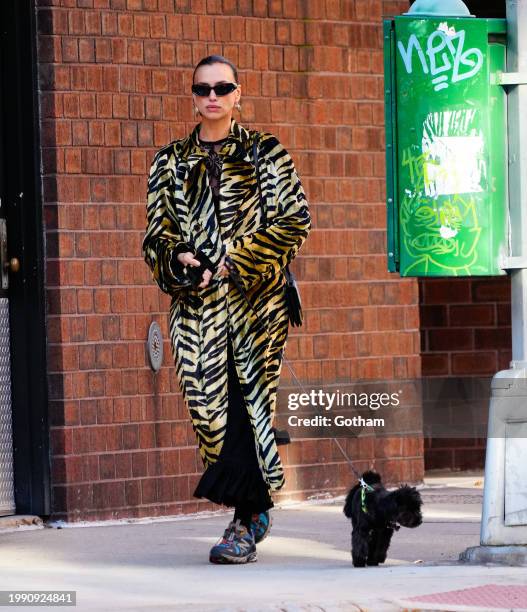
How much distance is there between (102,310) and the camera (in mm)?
9039

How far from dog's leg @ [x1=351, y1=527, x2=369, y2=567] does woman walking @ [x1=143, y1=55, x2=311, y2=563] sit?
40 centimetres

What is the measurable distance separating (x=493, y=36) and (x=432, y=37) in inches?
12.0

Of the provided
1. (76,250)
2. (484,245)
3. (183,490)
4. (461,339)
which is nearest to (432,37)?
(484,245)

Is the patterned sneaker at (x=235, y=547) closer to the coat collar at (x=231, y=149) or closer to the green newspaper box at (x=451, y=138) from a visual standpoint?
the green newspaper box at (x=451, y=138)

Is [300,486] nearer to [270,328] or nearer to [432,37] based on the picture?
[270,328]

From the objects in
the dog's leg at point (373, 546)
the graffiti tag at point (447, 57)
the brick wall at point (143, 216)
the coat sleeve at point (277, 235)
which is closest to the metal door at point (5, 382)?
the brick wall at point (143, 216)

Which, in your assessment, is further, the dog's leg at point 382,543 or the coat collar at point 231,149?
the coat collar at point 231,149

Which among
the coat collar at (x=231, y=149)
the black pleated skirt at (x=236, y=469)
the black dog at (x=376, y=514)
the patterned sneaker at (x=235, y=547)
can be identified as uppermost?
the coat collar at (x=231, y=149)

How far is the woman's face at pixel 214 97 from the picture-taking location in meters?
7.45

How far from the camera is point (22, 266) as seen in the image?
29.5ft

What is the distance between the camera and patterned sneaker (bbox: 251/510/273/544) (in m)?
7.51

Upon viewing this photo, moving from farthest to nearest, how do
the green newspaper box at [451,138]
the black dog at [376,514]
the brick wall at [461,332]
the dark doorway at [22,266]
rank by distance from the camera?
the brick wall at [461,332] < the dark doorway at [22,266] < the green newspaper box at [451,138] < the black dog at [376,514]

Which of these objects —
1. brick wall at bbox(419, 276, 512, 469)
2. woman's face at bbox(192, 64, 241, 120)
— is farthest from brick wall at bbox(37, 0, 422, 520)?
woman's face at bbox(192, 64, 241, 120)

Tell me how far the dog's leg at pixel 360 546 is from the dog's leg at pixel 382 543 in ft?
0.19
